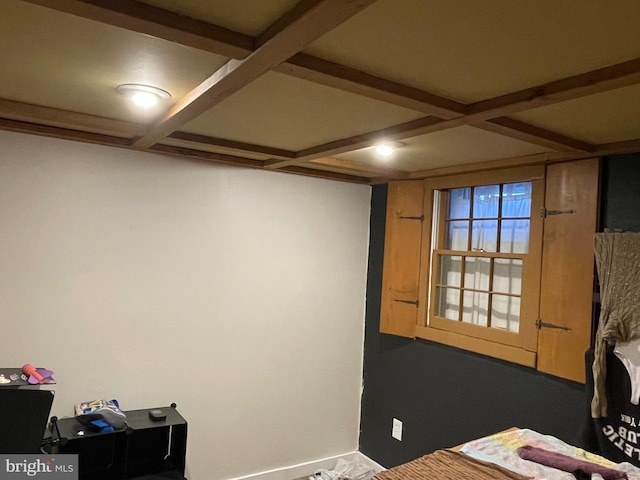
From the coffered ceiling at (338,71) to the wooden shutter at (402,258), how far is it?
3.10 ft

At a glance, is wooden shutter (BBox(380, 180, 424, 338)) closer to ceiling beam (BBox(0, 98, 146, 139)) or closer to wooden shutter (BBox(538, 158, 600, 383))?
wooden shutter (BBox(538, 158, 600, 383))

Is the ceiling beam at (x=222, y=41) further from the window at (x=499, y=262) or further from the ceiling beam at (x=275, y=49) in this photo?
the window at (x=499, y=262)

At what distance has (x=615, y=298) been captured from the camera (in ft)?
7.68

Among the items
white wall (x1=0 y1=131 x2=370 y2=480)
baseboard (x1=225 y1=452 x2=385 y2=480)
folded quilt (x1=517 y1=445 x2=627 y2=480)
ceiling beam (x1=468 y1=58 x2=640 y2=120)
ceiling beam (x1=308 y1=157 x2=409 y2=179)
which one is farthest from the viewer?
baseboard (x1=225 y1=452 x2=385 y2=480)

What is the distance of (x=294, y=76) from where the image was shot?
1.56 m

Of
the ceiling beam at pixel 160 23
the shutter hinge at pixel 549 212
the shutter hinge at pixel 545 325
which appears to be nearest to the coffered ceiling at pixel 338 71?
the ceiling beam at pixel 160 23

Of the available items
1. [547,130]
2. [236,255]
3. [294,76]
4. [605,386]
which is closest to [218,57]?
[294,76]

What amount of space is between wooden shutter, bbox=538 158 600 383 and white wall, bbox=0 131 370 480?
1.58 m

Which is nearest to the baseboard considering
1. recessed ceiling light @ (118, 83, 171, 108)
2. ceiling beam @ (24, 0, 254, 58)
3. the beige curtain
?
the beige curtain

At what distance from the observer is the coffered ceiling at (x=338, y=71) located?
47.0 inches

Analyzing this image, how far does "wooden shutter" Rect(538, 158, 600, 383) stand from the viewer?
254 cm

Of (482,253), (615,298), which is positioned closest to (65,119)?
(482,253)

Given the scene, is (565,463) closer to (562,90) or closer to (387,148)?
(562,90)

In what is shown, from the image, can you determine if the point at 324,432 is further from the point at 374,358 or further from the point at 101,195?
the point at 101,195
